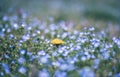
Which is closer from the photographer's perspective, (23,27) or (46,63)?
(46,63)

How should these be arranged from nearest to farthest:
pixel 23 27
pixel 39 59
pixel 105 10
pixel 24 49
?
pixel 39 59
pixel 24 49
pixel 23 27
pixel 105 10

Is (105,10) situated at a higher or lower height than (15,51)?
lower

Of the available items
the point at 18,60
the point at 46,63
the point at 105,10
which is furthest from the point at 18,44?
the point at 105,10

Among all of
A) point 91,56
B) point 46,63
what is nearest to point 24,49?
point 46,63

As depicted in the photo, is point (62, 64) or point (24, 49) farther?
point (24, 49)

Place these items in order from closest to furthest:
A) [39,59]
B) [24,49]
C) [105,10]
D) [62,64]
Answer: [62,64], [39,59], [24,49], [105,10]

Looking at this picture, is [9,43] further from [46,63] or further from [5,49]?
[46,63]

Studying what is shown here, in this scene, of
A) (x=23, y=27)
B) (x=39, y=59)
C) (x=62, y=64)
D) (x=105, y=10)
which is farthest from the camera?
(x=105, y=10)

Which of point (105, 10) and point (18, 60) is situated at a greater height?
point (18, 60)

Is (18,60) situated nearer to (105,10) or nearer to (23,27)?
(23,27)
